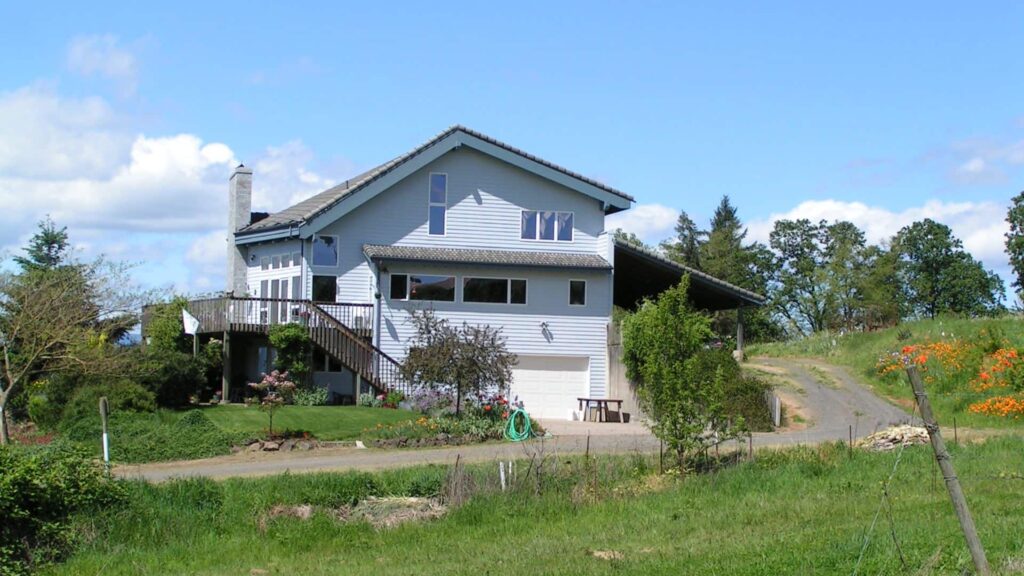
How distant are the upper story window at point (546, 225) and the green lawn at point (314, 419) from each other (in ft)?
29.6

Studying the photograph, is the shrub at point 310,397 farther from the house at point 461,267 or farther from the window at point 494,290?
the window at point 494,290

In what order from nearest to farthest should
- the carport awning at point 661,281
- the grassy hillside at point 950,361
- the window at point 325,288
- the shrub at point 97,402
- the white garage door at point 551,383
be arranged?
the shrub at point 97,402 < the grassy hillside at point 950,361 < the window at point 325,288 < the white garage door at point 551,383 < the carport awning at point 661,281

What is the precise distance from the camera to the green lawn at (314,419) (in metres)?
26.8

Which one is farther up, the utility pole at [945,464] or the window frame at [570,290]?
the window frame at [570,290]

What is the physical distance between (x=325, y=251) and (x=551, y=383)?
858 centimetres

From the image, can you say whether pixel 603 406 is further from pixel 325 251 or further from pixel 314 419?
pixel 325 251

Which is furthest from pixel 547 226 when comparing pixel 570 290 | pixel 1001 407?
pixel 1001 407

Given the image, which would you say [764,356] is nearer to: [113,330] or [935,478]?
[113,330]

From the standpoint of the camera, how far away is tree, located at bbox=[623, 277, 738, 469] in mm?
19219

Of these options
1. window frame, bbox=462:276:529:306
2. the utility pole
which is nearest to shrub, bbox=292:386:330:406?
window frame, bbox=462:276:529:306

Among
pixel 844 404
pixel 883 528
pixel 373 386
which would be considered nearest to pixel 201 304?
pixel 373 386

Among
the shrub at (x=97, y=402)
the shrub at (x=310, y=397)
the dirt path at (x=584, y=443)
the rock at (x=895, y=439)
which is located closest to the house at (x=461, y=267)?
the shrub at (x=310, y=397)

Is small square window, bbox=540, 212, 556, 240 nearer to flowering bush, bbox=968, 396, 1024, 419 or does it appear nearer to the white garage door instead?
the white garage door

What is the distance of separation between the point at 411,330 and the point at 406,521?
1875 cm
